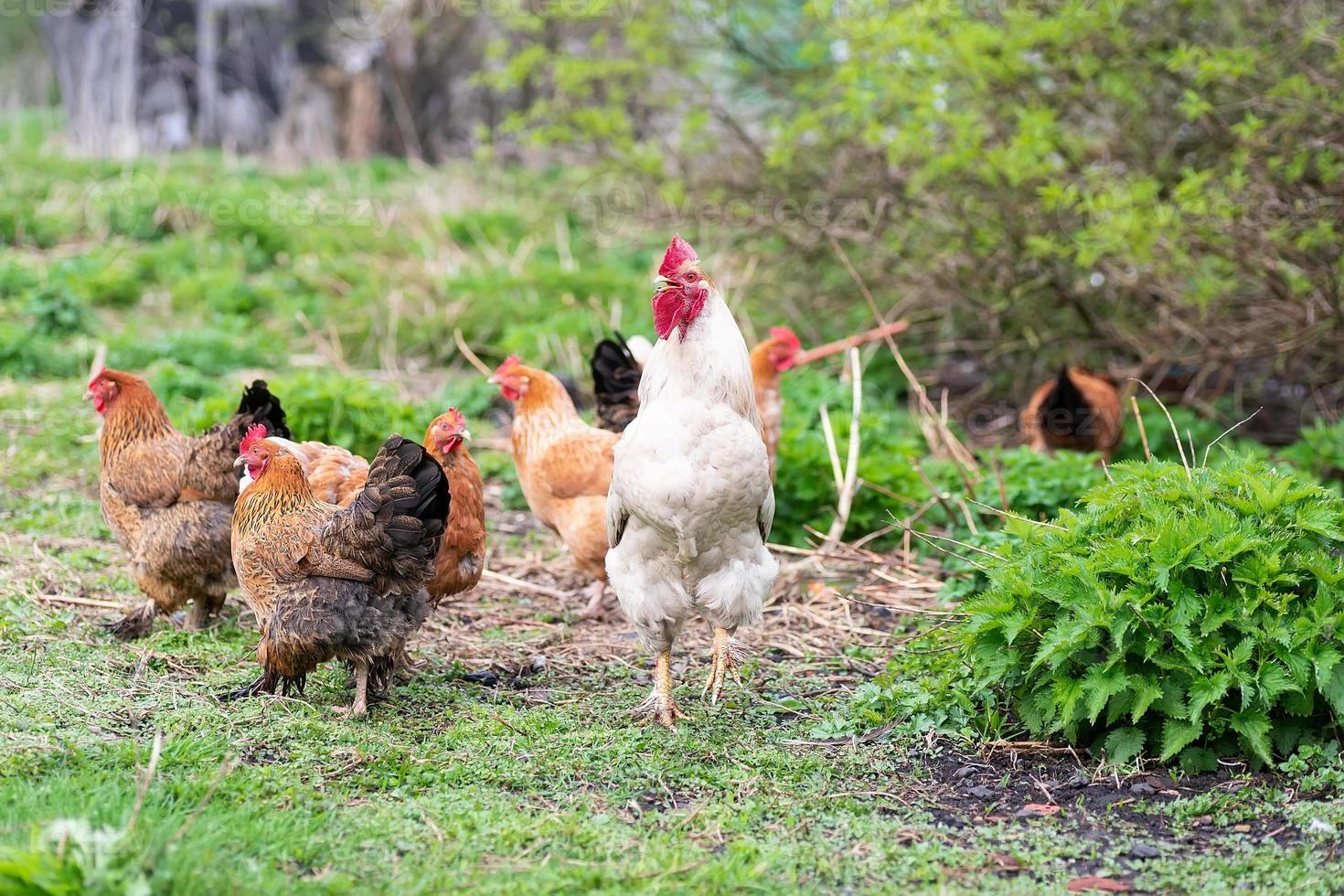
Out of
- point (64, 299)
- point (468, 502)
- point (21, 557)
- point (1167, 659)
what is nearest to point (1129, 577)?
point (1167, 659)

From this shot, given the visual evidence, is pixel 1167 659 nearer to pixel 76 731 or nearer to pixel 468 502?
pixel 468 502

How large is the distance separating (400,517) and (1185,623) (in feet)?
8.60

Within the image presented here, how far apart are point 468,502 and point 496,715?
3.20 feet

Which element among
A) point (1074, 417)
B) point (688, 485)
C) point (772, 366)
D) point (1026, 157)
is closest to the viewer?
point (688, 485)

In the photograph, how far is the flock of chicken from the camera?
4.28 m

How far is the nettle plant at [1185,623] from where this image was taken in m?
3.81

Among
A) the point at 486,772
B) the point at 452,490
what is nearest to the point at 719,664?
the point at 486,772

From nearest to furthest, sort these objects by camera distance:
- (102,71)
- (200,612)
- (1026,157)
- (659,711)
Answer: (659,711) < (200,612) < (1026,157) < (102,71)

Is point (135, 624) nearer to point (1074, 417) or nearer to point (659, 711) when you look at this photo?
point (659, 711)

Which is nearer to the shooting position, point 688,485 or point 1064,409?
point 688,485

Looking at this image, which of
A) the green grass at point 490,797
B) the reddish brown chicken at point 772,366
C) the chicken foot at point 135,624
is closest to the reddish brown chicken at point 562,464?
the green grass at point 490,797

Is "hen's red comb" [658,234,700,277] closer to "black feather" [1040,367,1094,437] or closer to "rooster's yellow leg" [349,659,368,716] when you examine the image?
"rooster's yellow leg" [349,659,368,716]

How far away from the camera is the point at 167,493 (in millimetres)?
5273

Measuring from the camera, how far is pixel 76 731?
394 cm
